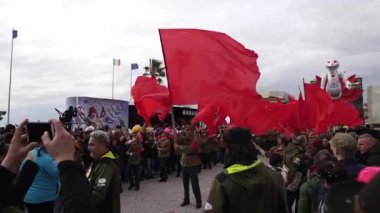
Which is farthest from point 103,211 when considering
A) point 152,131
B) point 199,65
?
point 152,131

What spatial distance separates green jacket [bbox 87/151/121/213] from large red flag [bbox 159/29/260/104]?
2981 mm

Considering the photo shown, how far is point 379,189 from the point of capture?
4.21 ft

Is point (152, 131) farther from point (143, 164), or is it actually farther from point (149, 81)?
point (149, 81)

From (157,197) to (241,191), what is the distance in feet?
28.1

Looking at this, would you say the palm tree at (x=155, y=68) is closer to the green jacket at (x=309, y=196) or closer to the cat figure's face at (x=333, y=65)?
the cat figure's face at (x=333, y=65)

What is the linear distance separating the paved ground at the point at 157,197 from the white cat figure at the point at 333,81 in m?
12.7

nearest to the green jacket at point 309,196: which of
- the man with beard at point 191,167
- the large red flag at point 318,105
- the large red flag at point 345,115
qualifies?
the man with beard at point 191,167

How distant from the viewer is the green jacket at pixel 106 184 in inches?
168

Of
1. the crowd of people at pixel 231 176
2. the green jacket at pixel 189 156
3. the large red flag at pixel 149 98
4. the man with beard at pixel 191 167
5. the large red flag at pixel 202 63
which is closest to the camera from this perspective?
the crowd of people at pixel 231 176

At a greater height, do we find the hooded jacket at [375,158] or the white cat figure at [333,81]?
the white cat figure at [333,81]

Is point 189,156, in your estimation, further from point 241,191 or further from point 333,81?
point 333,81

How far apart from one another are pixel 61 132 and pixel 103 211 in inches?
97.3

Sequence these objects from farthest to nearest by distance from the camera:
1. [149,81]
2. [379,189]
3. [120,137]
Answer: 1. [120,137]
2. [149,81]
3. [379,189]

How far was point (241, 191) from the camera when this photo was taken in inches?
124
